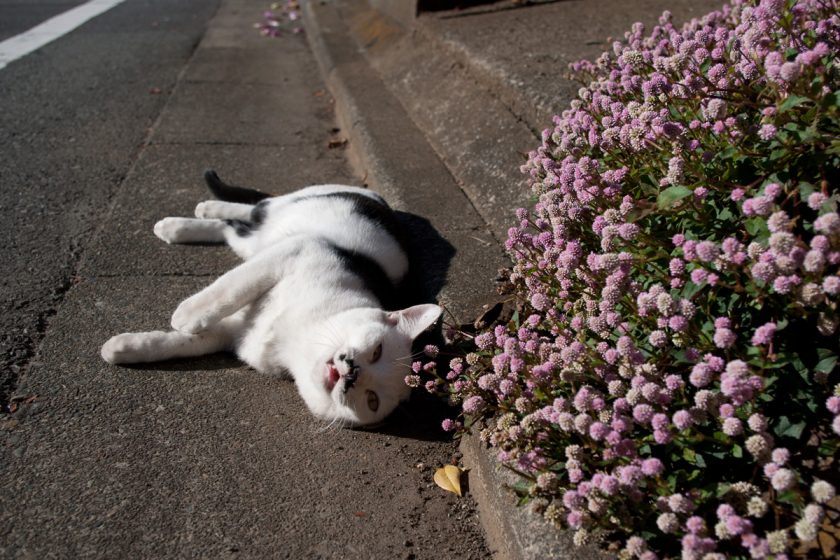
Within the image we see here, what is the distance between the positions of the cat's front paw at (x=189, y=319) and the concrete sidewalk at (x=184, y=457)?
14cm

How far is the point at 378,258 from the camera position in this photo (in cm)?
351

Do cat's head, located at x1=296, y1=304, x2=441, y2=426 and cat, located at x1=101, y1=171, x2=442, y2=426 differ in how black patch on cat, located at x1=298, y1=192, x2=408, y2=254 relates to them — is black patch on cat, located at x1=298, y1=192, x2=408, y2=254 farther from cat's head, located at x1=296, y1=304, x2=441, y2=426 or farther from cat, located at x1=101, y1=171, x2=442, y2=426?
cat's head, located at x1=296, y1=304, x2=441, y2=426

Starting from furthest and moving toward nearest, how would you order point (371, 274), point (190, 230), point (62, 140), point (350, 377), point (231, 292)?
point (62, 140) < point (190, 230) < point (371, 274) < point (231, 292) < point (350, 377)

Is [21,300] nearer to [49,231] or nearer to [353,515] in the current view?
[49,231]

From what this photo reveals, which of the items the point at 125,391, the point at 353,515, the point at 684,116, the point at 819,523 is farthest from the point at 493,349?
the point at 125,391

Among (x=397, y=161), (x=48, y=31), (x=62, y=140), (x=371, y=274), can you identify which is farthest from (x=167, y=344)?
(x=48, y=31)

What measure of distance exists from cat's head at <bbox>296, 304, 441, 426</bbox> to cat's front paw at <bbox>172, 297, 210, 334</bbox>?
449mm

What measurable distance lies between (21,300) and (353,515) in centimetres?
180

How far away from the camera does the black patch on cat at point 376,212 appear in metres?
3.63

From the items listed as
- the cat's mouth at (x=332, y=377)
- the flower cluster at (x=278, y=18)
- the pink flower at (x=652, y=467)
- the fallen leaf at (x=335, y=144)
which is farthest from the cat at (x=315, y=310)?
the flower cluster at (x=278, y=18)

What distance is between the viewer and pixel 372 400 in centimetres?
275

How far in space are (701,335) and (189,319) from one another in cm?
191

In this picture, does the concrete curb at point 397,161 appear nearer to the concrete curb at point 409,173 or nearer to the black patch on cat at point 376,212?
the concrete curb at point 409,173

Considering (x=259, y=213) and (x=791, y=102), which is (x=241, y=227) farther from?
(x=791, y=102)
